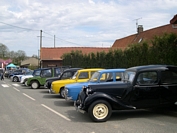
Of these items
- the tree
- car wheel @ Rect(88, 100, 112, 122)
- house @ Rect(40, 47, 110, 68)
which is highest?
the tree

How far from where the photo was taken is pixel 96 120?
8.48 m

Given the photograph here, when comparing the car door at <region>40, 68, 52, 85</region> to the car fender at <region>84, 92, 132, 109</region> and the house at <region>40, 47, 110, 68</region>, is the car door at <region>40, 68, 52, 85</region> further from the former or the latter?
the house at <region>40, 47, 110, 68</region>

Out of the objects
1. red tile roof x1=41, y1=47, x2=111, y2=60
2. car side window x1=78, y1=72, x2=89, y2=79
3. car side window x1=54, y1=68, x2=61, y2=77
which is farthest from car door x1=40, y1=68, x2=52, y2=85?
red tile roof x1=41, y1=47, x2=111, y2=60

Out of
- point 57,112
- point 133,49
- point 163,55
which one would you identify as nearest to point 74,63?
point 133,49

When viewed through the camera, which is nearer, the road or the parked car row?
the road

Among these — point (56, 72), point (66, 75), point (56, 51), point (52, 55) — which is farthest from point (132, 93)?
point (56, 51)

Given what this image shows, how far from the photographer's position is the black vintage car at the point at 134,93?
855cm

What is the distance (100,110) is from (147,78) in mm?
1932

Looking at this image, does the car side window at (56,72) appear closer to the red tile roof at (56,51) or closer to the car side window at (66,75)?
the car side window at (66,75)

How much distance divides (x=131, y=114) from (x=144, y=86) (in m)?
1.32

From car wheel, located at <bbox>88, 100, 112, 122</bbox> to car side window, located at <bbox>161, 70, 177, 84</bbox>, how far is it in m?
2.09

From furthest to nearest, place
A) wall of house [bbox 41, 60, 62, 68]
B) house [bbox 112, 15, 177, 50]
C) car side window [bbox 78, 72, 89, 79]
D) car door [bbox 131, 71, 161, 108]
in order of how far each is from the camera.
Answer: wall of house [bbox 41, 60, 62, 68], house [bbox 112, 15, 177, 50], car side window [bbox 78, 72, 89, 79], car door [bbox 131, 71, 161, 108]

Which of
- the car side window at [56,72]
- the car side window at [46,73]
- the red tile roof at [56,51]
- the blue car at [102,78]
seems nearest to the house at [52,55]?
the red tile roof at [56,51]

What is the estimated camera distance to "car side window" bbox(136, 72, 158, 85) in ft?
29.6
